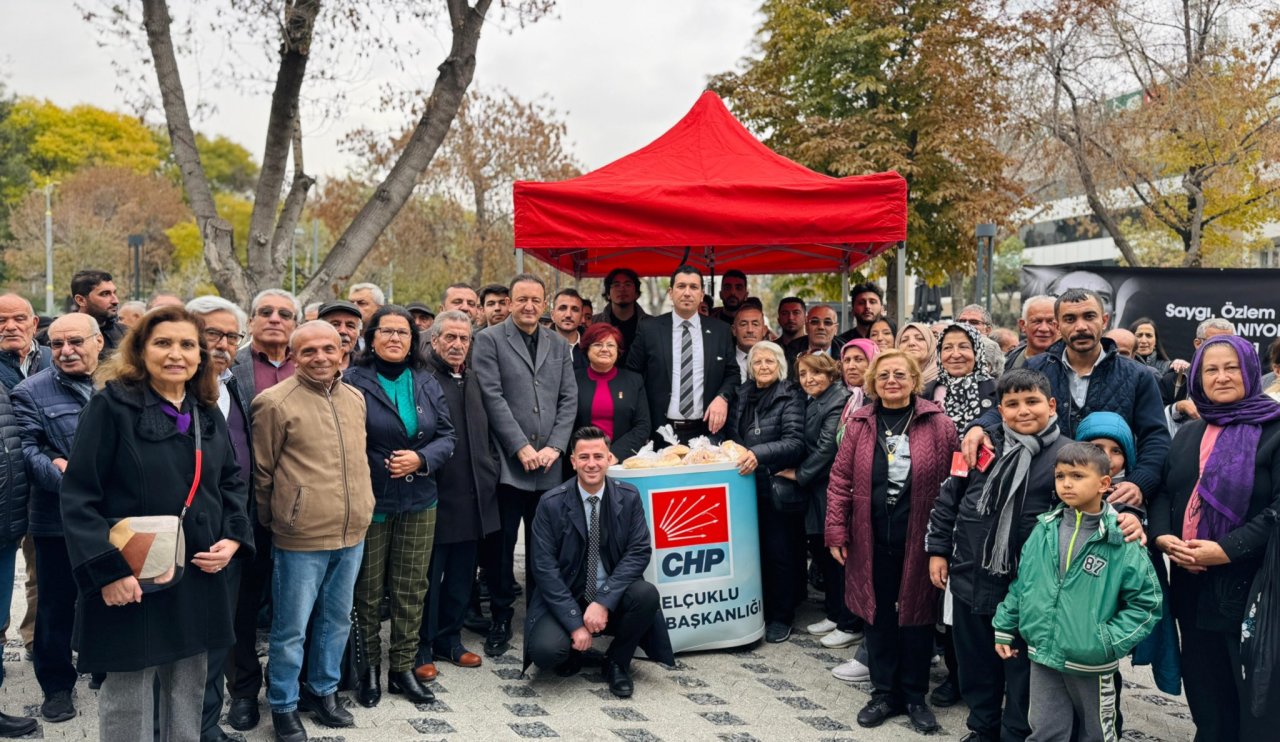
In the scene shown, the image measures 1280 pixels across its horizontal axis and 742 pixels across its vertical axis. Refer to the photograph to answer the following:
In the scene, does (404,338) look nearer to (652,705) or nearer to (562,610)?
(562,610)

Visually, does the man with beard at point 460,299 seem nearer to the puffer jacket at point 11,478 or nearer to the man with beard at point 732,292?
the man with beard at point 732,292

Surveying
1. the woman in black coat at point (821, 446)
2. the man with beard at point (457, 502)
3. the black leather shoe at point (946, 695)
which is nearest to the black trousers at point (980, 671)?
the black leather shoe at point (946, 695)

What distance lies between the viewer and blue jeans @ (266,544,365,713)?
4.10 meters

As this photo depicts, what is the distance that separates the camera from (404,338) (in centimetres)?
457

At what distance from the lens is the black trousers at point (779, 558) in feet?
18.9

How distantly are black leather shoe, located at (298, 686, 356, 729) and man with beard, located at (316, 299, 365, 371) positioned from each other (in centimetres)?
152

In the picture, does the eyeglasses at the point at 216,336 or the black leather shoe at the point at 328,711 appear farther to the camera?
the black leather shoe at the point at 328,711

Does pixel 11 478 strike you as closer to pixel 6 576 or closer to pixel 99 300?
pixel 6 576

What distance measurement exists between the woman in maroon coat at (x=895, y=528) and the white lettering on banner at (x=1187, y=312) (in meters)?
7.10

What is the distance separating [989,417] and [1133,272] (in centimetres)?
714

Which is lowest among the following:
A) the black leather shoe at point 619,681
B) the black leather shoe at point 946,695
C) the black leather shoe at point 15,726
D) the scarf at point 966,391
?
the black leather shoe at point 946,695

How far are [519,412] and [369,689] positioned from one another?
1653mm

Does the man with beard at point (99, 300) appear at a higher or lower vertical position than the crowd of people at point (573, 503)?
higher

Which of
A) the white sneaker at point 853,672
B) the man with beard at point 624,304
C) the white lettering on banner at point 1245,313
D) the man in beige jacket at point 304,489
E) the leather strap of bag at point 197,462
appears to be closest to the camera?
the leather strap of bag at point 197,462
